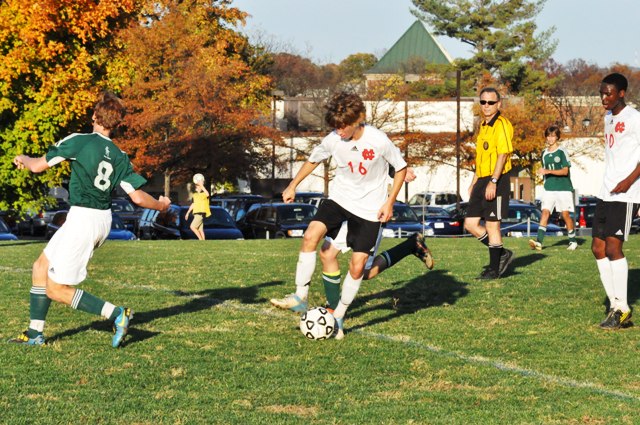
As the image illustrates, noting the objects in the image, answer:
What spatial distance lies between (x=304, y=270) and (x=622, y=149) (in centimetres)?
294

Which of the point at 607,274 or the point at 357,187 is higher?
the point at 357,187

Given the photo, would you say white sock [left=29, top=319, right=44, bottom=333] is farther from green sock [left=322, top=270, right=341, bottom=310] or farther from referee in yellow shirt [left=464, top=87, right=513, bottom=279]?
referee in yellow shirt [left=464, top=87, right=513, bottom=279]

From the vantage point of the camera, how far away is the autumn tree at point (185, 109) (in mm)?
47750

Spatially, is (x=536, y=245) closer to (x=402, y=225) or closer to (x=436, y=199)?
(x=402, y=225)

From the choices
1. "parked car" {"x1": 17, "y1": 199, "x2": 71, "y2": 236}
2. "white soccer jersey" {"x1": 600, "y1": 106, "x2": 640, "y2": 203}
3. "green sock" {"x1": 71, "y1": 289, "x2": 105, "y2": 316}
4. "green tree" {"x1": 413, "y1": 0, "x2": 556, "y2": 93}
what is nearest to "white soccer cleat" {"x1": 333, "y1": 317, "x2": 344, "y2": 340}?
"green sock" {"x1": 71, "y1": 289, "x2": 105, "y2": 316}

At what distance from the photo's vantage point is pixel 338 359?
783 cm

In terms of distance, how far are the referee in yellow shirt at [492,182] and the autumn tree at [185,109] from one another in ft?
113

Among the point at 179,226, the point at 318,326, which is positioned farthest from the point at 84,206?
the point at 179,226

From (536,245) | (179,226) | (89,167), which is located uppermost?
(89,167)

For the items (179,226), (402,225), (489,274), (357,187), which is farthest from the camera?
(402,225)

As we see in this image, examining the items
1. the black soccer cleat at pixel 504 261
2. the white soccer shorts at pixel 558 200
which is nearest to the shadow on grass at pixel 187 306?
the black soccer cleat at pixel 504 261

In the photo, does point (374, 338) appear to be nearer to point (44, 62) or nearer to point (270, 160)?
point (44, 62)

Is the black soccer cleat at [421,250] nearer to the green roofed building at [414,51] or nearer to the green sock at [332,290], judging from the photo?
the green sock at [332,290]

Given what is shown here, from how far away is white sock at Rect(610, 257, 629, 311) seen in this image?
31.0 ft
